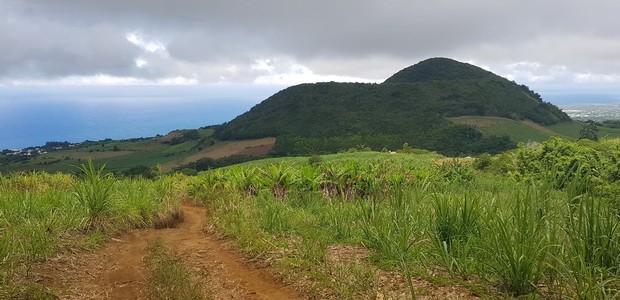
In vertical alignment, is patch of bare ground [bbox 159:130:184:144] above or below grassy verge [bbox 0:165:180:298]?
above

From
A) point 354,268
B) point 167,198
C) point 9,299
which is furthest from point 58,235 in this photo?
point 354,268

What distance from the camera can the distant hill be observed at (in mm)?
73312

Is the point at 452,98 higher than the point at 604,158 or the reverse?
higher

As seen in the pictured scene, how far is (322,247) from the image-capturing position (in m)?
4.59

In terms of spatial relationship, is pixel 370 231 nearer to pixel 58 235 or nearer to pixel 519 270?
pixel 519 270

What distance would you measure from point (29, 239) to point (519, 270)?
178 inches

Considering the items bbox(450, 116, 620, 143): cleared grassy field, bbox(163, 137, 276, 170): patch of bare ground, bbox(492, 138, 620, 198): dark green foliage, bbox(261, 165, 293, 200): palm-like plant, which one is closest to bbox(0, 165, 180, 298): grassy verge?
bbox(261, 165, 293, 200): palm-like plant

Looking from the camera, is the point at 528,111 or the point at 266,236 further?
the point at 528,111

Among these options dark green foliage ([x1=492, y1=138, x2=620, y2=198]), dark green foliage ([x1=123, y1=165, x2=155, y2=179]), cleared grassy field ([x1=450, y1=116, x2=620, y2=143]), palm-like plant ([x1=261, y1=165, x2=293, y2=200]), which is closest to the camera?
palm-like plant ([x1=261, y1=165, x2=293, y2=200])

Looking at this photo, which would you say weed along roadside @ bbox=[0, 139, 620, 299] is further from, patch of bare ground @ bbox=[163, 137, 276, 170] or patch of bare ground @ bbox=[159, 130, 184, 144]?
patch of bare ground @ bbox=[159, 130, 184, 144]

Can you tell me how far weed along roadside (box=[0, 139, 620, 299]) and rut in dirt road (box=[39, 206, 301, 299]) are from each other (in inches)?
0.7

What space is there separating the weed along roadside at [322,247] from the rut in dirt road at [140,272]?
0.7 inches

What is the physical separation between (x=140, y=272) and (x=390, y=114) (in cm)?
9210

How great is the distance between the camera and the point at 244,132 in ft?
309
